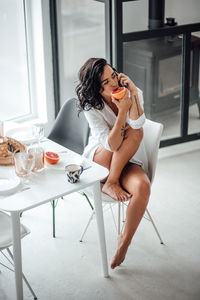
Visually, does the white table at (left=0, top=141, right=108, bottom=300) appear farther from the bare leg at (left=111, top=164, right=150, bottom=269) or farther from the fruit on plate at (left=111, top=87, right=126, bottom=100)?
the fruit on plate at (left=111, top=87, right=126, bottom=100)

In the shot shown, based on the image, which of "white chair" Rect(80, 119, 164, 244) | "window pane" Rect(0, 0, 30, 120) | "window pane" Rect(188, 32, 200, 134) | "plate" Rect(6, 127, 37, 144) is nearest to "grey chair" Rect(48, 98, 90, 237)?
"plate" Rect(6, 127, 37, 144)

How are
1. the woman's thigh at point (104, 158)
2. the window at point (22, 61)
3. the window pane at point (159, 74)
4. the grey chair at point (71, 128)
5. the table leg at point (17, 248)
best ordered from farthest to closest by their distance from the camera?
the window pane at point (159, 74)
the window at point (22, 61)
the grey chair at point (71, 128)
the woman's thigh at point (104, 158)
the table leg at point (17, 248)

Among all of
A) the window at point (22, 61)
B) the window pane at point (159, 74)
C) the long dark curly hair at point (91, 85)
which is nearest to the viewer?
the long dark curly hair at point (91, 85)

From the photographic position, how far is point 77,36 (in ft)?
13.0

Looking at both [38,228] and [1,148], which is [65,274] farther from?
[1,148]

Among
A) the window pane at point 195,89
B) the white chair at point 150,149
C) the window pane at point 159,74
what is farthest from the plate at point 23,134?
the window pane at point 195,89

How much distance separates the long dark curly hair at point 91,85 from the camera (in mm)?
2865

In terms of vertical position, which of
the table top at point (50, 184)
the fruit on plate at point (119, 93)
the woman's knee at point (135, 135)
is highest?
the fruit on plate at point (119, 93)

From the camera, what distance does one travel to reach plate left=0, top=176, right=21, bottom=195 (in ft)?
8.11

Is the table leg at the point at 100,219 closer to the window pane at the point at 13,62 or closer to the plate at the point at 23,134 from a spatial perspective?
the plate at the point at 23,134

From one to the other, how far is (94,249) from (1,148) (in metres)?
0.88

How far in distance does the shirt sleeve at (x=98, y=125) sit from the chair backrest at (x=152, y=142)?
0.79ft

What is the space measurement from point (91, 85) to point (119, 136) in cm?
34

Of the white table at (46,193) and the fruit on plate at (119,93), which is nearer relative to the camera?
the white table at (46,193)
